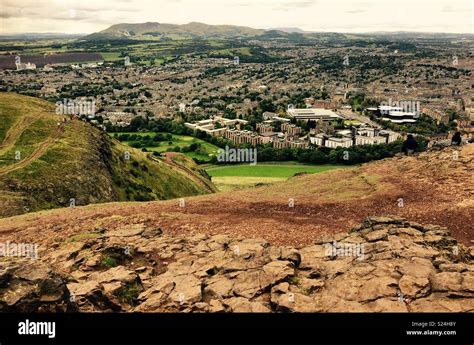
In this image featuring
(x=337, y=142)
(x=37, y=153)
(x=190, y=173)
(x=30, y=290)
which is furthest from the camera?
(x=337, y=142)

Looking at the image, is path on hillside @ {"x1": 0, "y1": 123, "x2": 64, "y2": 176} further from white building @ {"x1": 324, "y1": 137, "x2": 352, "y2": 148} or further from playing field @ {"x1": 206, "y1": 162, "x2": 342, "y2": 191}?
white building @ {"x1": 324, "y1": 137, "x2": 352, "y2": 148}

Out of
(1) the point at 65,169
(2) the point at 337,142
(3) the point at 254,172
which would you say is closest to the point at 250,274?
(1) the point at 65,169

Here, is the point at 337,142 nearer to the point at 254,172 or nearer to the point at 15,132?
the point at 254,172

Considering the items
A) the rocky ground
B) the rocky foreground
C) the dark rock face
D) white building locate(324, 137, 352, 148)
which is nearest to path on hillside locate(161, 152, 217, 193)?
the rocky ground
